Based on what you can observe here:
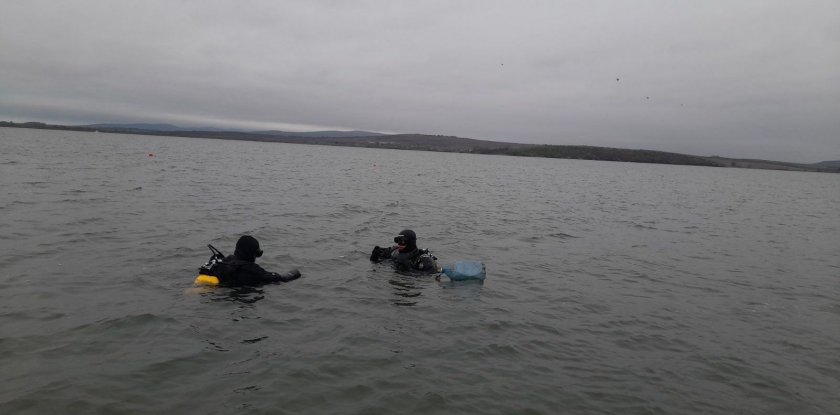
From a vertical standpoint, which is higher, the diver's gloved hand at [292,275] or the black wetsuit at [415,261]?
the black wetsuit at [415,261]

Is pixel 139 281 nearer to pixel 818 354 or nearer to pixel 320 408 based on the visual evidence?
pixel 320 408

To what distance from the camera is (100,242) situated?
14242 millimetres

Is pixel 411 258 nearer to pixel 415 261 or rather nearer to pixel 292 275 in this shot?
pixel 415 261

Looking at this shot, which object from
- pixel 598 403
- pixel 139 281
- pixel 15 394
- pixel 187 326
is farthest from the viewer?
pixel 139 281

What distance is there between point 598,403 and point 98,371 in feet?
22.2

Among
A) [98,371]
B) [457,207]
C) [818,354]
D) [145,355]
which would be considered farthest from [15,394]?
[457,207]

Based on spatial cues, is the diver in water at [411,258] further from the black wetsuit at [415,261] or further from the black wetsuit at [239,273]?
the black wetsuit at [239,273]

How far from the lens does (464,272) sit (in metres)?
12.2

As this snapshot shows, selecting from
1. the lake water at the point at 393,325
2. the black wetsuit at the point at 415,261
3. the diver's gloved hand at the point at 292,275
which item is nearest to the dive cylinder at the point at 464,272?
the lake water at the point at 393,325

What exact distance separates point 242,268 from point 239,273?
0.41ft

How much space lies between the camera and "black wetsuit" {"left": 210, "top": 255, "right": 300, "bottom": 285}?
34.5ft

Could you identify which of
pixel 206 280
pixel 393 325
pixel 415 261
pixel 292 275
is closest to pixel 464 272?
pixel 415 261

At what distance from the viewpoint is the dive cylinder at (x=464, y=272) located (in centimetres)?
1220

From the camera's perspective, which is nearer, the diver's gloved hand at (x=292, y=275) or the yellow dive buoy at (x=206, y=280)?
the yellow dive buoy at (x=206, y=280)
